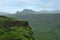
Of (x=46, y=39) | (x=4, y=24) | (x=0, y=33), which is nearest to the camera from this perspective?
(x=0, y=33)

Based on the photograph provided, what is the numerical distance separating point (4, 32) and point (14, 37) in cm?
292

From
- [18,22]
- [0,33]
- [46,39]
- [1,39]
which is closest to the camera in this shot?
[1,39]

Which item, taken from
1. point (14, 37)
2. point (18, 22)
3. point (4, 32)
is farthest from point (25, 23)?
point (14, 37)

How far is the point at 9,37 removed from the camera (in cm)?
1788

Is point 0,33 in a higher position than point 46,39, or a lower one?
higher

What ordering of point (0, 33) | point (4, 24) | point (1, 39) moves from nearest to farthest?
1. point (1, 39)
2. point (0, 33)
3. point (4, 24)

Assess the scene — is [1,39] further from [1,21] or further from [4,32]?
[1,21]

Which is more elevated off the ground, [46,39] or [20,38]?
[20,38]

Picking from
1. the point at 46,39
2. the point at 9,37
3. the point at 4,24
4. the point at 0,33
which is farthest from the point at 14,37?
the point at 46,39

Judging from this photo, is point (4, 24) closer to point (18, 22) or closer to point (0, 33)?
point (18, 22)

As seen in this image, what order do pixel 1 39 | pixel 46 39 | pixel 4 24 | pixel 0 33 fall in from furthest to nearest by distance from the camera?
pixel 46 39 < pixel 4 24 < pixel 0 33 < pixel 1 39

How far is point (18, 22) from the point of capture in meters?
31.4

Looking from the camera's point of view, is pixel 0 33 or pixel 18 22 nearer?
pixel 0 33

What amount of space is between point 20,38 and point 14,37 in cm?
51
